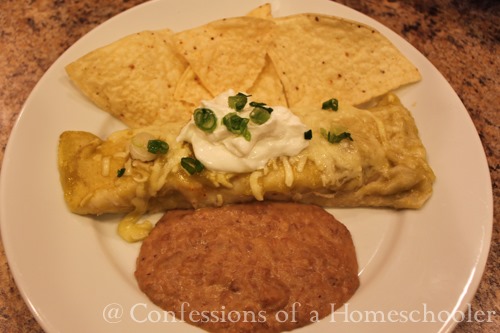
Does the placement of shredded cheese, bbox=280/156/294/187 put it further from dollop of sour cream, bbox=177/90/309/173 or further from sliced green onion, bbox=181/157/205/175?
sliced green onion, bbox=181/157/205/175

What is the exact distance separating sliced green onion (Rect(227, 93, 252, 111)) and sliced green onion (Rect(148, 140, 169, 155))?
34cm

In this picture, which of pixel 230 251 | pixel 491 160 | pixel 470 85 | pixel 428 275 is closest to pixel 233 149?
pixel 230 251

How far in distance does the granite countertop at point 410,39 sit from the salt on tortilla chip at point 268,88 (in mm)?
1020

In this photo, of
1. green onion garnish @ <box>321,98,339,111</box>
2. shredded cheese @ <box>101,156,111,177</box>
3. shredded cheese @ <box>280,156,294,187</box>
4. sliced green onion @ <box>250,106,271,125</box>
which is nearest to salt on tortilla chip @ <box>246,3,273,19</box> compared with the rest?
green onion garnish @ <box>321,98,339,111</box>

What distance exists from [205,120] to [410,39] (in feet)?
5.88

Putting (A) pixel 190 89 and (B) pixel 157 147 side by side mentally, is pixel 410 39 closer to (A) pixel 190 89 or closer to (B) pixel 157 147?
(A) pixel 190 89

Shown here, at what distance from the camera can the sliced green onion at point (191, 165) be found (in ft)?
6.13

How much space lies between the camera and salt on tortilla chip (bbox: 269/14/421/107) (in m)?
2.34

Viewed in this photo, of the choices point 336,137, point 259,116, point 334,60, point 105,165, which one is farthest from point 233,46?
point 105,165

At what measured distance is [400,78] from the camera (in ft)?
7.68

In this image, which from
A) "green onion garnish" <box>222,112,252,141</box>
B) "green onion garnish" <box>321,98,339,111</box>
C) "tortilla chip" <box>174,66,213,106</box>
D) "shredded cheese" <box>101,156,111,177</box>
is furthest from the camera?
"tortilla chip" <box>174,66,213,106</box>

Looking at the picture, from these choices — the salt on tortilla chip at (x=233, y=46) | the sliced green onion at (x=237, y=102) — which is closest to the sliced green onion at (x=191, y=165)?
the sliced green onion at (x=237, y=102)

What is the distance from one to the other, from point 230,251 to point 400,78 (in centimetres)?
132

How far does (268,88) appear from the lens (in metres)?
2.41
